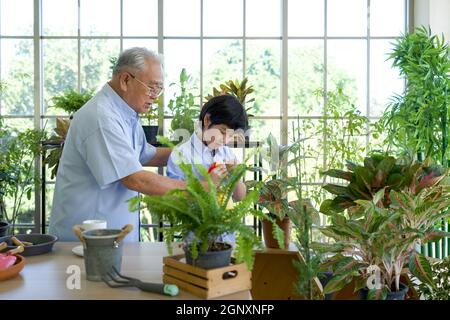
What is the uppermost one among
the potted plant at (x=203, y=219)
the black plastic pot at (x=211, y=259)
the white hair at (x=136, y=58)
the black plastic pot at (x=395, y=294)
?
the white hair at (x=136, y=58)

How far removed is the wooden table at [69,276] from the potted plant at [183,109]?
9.37ft

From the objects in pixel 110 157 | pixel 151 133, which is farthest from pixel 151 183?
pixel 151 133

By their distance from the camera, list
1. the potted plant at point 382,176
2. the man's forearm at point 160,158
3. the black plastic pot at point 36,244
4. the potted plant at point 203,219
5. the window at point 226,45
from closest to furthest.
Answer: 1. the potted plant at point 203,219
2. the potted plant at point 382,176
3. the black plastic pot at point 36,244
4. the man's forearm at point 160,158
5. the window at point 226,45

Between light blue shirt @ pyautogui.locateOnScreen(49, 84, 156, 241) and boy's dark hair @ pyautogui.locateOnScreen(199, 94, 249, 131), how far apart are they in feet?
1.41

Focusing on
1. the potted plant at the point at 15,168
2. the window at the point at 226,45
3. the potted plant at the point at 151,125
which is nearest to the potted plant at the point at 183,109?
the potted plant at the point at 151,125

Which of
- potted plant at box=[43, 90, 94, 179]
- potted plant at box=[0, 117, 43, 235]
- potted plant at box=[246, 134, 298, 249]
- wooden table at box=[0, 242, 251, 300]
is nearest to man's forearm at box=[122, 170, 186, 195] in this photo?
wooden table at box=[0, 242, 251, 300]

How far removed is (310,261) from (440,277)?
542mm

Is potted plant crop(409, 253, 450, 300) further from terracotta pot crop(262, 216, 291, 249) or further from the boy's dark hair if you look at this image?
the boy's dark hair

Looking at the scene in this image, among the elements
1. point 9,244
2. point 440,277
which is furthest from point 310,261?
point 9,244

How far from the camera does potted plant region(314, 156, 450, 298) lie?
161 centimetres

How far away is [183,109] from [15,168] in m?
1.81

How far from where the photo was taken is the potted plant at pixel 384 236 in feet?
5.28

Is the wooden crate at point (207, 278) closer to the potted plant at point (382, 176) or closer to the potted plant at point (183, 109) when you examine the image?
the potted plant at point (382, 176)
